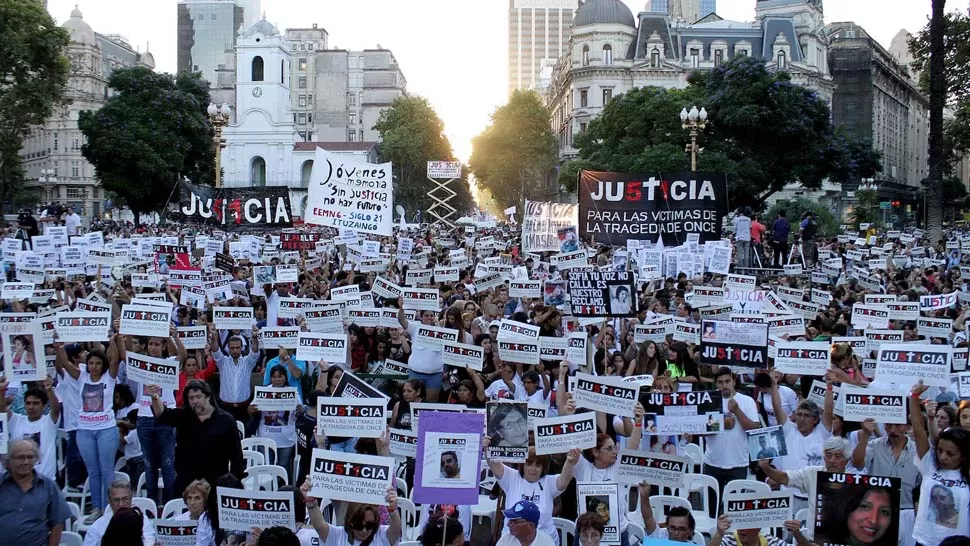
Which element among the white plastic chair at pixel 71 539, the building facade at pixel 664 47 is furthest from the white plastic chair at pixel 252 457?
the building facade at pixel 664 47

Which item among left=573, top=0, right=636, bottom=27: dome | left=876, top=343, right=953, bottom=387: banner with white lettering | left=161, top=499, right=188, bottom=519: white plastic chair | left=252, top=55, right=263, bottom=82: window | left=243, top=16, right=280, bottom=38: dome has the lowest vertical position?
left=161, top=499, right=188, bottom=519: white plastic chair

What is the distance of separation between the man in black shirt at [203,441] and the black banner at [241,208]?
11.5m

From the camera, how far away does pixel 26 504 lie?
6613 millimetres

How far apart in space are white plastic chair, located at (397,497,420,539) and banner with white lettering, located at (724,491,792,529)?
8.19ft

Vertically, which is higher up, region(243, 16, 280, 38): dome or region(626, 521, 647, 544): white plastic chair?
region(243, 16, 280, 38): dome

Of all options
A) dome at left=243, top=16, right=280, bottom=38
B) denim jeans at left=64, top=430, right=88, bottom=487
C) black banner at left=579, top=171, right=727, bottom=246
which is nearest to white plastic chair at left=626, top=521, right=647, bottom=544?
denim jeans at left=64, top=430, right=88, bottom=487

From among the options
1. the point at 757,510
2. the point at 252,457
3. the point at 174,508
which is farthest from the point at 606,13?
the point at 757,510

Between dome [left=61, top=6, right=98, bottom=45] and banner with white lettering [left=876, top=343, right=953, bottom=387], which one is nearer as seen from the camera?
banner with white lettering [left=876, top=343, right=953, bottom=387]

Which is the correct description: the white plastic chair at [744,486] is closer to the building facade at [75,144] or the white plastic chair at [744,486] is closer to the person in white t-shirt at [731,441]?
the person in white t-shirt at [731,441]

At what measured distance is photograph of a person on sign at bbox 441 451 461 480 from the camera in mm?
6871

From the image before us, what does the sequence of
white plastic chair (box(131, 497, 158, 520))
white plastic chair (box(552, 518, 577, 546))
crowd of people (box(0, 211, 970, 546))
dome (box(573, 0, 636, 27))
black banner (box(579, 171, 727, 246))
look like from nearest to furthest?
crowd of people (box(0, 211, 970, 546)) < white plastic chair (box(552, 518, 577, 546)) < white plastic chair (box(131, 497, 158, 520)) < black banner (box(579, 171, 727, 246)) < dome (box(573, 0, 636, 27))

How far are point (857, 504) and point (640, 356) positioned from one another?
4.95 m

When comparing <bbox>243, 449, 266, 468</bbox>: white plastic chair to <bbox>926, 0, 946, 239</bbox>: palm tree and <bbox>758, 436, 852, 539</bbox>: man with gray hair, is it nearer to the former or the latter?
<bbox>758, 436, 852, 539</bbox>: man with gray hair

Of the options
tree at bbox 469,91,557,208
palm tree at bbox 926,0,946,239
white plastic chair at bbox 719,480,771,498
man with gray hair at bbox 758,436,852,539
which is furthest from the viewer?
tree at bbox 469,91,557,208
